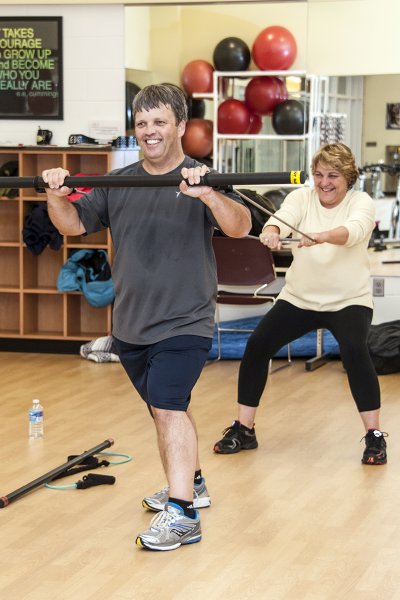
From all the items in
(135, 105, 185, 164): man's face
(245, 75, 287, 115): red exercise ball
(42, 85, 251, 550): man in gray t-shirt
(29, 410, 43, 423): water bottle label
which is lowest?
(29, 410, 43, 423): water bottle label

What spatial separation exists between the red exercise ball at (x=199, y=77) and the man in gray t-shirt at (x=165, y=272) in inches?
224

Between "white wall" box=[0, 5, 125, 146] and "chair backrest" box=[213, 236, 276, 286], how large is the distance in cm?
130

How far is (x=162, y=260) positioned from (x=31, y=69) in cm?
467

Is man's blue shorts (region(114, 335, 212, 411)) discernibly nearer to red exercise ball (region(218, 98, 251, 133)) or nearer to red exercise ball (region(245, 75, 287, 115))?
red exercise ball (region(245, 75, 287, 115))

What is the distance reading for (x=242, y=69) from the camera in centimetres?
899

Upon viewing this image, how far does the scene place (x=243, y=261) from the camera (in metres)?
7.19

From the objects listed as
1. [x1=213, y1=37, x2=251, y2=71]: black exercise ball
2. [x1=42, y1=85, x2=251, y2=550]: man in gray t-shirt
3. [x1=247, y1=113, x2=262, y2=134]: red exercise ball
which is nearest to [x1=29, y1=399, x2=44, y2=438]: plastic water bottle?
[x1=42, y1=85, x2=251, y2=550]: man in gray t-shirt

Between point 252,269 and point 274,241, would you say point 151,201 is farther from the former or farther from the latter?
point 252,269

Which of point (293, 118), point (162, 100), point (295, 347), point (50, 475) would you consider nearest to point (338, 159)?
point (162, 100)

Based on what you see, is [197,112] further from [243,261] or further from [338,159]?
[338,159]

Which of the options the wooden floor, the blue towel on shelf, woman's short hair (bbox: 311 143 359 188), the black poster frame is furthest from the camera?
the black poster frame

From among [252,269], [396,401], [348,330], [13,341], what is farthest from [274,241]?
[13,341]

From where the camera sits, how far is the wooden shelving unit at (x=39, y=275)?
7.77 metres

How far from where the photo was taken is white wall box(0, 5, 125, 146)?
7.80m
